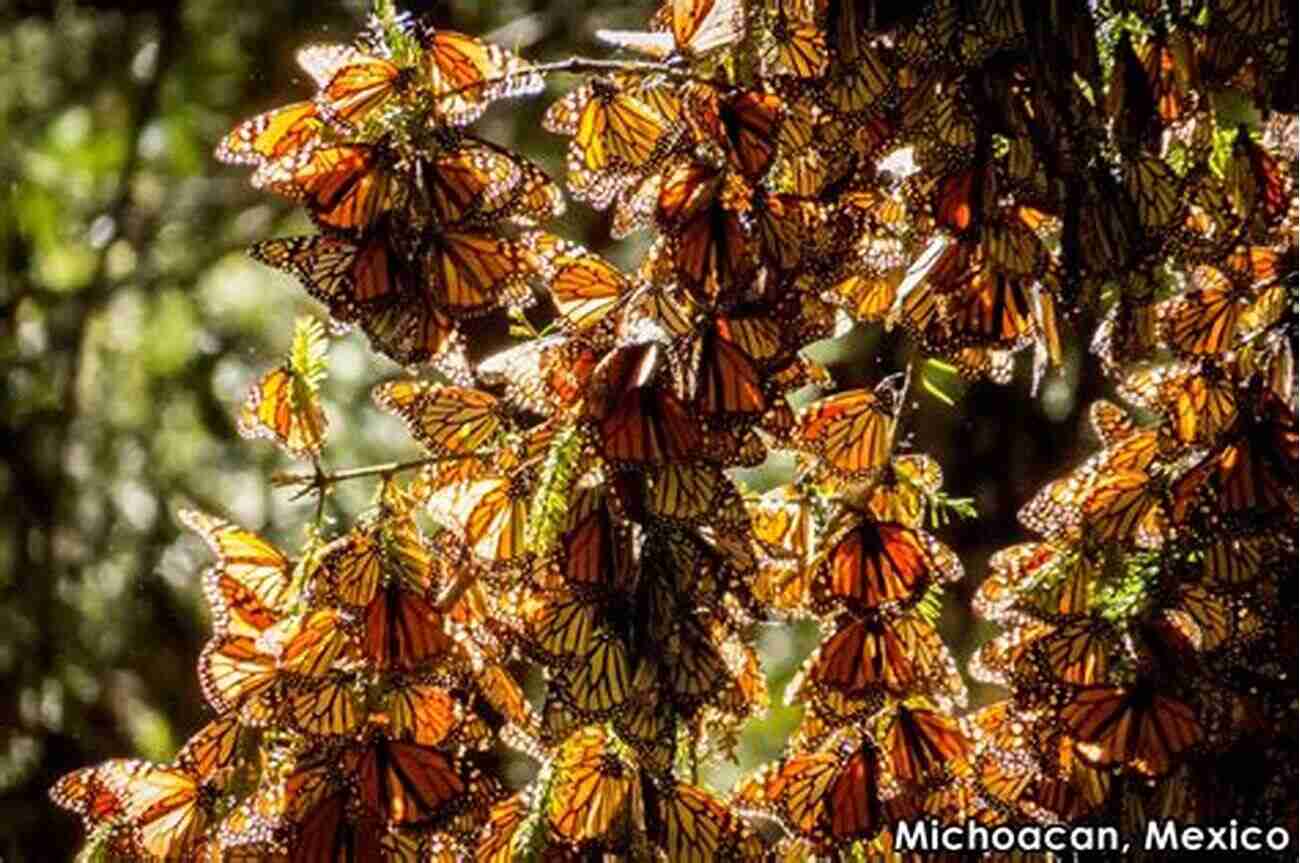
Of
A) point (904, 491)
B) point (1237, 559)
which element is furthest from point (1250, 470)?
point (904, 491)

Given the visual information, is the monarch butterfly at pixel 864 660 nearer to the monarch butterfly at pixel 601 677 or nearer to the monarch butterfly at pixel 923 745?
the monarch butterfly at pixel 923 745

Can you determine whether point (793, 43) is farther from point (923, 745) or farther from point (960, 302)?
point (923, 745)

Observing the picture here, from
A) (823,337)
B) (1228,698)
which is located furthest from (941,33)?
(1228,698)

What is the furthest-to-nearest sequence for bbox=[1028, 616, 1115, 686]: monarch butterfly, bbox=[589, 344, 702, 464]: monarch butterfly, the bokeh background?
the bokeh background
bbox=[1028, 616, 1115, 686]: monarch butterfly
bbox=[589, 344, 702, 464]: monarch butterfly

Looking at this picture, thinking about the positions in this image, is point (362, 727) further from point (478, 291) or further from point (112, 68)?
point (112, 68)

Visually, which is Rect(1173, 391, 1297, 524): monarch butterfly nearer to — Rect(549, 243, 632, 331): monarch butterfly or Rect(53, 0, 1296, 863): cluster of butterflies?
Rect(53, 0, 1296, 863): cluster of butterflies

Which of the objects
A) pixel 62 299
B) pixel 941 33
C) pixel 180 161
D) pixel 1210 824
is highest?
pixel 180 161

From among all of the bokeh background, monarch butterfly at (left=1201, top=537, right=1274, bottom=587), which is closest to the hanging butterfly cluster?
monarch butterfly at (left=1201, top=537, right=1274, bottom=587)
